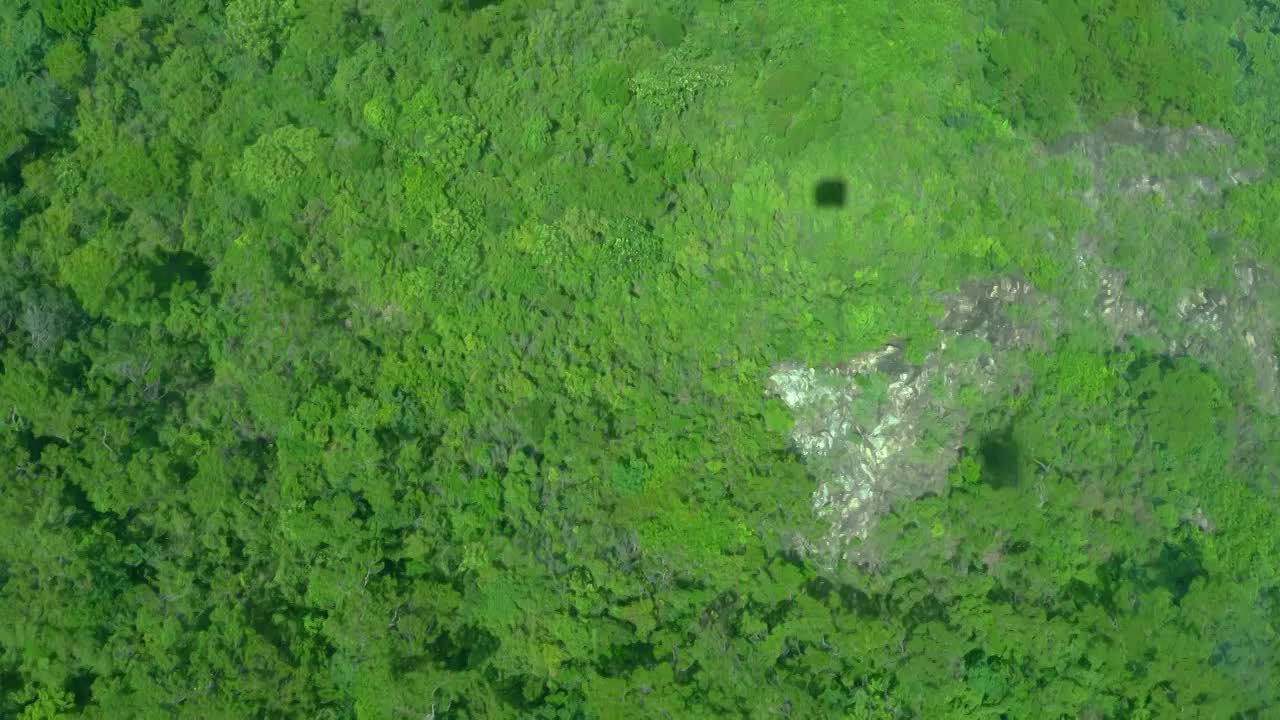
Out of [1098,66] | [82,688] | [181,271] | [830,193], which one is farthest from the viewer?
[181,271]

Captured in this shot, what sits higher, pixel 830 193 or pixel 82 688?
pixel 830 193

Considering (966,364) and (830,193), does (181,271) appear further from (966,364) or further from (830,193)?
(966,364)

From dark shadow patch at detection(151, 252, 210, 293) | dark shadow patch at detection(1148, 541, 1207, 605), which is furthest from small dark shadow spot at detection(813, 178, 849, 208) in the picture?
dark shadow patch at detection(151, 252, 210, 293)

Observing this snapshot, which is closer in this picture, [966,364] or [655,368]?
[966,364]

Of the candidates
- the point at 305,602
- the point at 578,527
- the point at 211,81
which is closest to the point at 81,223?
the point at 211,81

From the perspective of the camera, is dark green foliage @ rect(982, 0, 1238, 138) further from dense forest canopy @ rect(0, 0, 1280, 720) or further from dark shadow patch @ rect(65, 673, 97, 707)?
dark shadow patch @ rect(65, 673, 97, 707)

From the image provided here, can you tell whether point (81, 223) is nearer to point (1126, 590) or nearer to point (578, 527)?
point (578, 527)

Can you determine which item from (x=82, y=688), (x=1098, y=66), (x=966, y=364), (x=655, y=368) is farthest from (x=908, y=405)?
(x=82, y=688)
